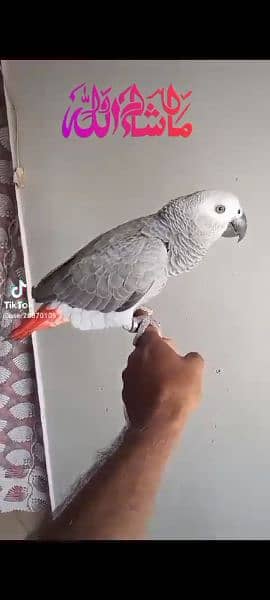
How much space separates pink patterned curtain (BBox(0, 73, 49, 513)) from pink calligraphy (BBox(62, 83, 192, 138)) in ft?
0.55

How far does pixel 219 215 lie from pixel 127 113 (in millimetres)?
312

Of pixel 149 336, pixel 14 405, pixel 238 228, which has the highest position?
pixel 238 228

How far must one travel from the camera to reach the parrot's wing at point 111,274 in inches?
47.3

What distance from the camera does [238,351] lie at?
1253 mm

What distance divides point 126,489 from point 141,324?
0.37 metres

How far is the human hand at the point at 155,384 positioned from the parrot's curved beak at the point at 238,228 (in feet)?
0.90

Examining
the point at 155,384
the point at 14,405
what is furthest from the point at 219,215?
the point at 14,405

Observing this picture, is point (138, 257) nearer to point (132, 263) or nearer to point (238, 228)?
point (132, 263)

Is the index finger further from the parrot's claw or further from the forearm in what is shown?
the forearm

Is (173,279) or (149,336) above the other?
(173,279)

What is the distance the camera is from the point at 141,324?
4.04 ft

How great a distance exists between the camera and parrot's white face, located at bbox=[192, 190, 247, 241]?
122 centimetres
